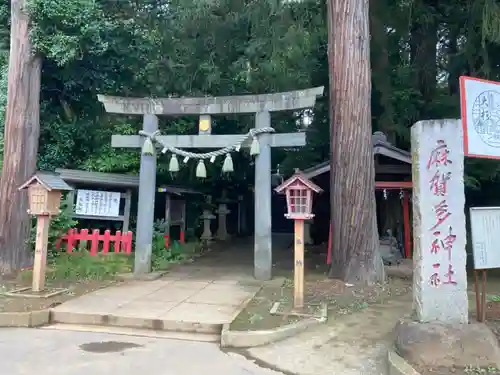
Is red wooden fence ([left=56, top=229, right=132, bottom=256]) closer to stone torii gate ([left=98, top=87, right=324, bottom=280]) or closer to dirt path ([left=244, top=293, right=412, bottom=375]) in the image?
stone torii gate ([left=98, top=87, right=324, bottom=280])

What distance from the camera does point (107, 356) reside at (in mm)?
4992

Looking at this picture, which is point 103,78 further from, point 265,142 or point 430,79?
point 430,79

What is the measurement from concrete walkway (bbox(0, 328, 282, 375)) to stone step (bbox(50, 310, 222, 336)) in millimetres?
404

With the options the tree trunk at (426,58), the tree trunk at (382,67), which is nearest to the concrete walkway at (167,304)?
the tree trunk at (382,67)

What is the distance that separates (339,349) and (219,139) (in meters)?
5.71

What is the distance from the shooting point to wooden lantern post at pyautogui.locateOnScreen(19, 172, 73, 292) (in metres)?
7.71

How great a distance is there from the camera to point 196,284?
8852 millimetres

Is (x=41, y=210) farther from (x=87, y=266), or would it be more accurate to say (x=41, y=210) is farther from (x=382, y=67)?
(x=382, y=67)

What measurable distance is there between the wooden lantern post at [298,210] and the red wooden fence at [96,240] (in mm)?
5935

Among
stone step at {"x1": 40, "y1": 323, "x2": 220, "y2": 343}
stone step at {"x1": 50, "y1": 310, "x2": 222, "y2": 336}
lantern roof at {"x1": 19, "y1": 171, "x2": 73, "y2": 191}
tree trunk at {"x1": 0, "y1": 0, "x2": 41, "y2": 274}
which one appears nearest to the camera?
stone step at {"x1": 40, "y1": 323, "x2": 220, "y2": 343}

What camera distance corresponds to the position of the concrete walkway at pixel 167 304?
20.3 ft

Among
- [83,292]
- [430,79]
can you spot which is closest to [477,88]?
[83,292]

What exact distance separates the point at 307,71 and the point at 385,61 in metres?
2.31

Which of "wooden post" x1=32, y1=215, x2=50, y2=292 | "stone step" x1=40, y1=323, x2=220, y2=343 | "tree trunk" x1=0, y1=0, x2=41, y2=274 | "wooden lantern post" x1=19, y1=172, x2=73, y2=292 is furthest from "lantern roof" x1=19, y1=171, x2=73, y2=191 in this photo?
"stone step" x1=40, y1=323, x2=220, y2=343
